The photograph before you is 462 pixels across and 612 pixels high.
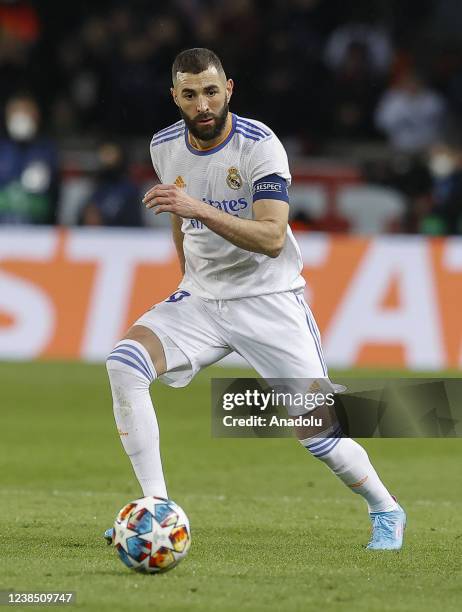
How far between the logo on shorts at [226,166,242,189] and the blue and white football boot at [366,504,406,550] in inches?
73.5

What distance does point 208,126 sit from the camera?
6.76m

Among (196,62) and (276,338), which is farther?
(276,338)

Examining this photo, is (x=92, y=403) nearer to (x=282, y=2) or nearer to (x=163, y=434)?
(x=163, y=434)

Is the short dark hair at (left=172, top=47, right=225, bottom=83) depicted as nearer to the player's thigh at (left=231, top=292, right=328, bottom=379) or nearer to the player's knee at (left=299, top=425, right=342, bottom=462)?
the player's thigh at (left=231, top=292, right=328, bottom=379)

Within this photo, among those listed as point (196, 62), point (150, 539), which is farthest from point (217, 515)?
point (196, 62)

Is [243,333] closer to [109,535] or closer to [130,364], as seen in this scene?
[130,364]

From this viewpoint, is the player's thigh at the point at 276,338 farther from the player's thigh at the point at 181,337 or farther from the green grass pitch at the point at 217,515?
the green grass pitch at the point at 217,515

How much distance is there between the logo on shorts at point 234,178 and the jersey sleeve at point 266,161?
63mm

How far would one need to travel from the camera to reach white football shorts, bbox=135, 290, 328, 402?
692 centimetres

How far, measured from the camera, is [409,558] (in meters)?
6.70

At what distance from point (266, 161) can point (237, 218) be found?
432mm

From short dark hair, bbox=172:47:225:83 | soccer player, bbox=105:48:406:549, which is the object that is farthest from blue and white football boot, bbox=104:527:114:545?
short dark hair, bbox=172:47:225:83

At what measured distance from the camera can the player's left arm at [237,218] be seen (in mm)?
6289

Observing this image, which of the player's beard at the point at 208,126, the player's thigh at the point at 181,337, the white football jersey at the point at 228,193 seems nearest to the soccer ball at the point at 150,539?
the player's thigh at the point at 181,337
